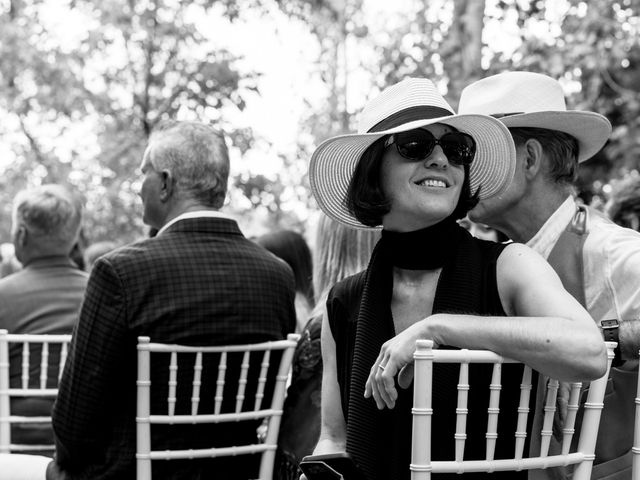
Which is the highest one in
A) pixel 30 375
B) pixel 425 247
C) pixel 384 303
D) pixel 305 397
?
pixel 425 247

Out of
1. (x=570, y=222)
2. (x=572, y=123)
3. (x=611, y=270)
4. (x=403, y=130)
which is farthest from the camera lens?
(x=572, y=123)

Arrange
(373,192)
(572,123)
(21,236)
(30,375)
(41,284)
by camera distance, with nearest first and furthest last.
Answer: (373,192), (572,123), (30,375), (41,284), (21,236)

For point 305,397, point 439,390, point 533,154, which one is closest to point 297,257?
point 305,397

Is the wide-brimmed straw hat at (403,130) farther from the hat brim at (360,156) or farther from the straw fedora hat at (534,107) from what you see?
the straw fedora hat at (534,107)

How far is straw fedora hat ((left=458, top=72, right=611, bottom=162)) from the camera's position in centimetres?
261

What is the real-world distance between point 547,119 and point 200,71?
3.73m

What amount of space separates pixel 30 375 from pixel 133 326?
120 cm

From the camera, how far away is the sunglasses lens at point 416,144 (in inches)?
81.0

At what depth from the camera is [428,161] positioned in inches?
81.3

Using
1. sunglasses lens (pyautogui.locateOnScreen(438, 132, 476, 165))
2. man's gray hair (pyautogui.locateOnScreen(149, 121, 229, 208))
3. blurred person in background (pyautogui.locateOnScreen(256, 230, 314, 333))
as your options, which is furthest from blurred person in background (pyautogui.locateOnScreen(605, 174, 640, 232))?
sunglasses lens (pyautogui.locateOnScreen(438, 132, 476, 165))

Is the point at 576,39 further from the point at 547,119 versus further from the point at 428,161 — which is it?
the point at 428,161

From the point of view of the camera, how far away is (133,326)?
8.91 feet

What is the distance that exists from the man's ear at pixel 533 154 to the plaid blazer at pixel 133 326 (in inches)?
37.5

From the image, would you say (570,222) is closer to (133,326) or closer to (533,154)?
(533,154)
